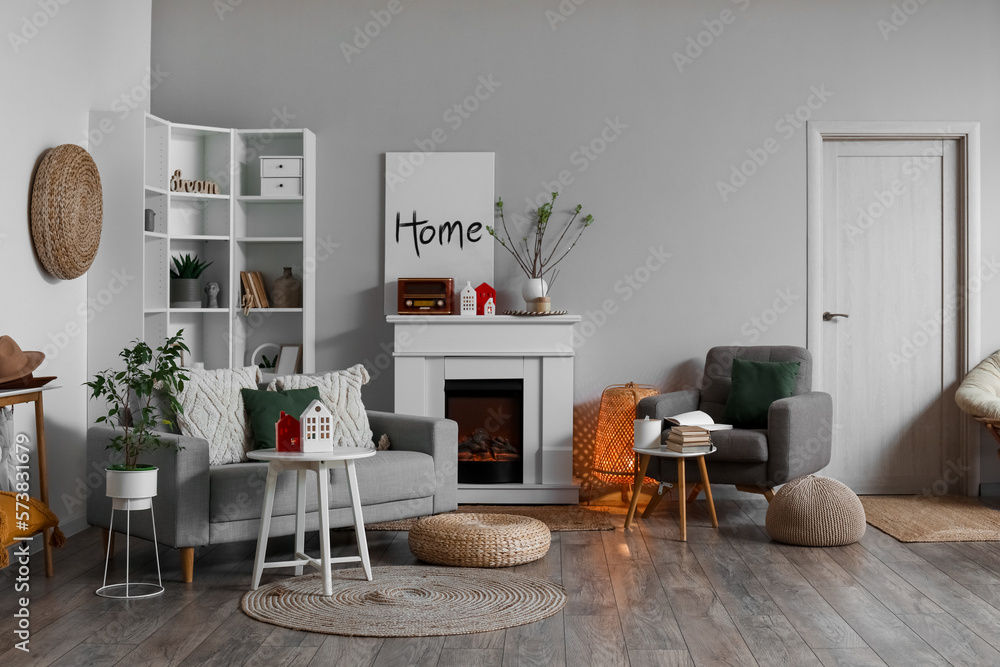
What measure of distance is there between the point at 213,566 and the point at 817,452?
9.50 ft

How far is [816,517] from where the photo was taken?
4.07 m

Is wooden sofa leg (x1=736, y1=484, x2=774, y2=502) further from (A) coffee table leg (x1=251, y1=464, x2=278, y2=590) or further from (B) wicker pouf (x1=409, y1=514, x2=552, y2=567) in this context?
(A) coffee table leg (x1=251, y1=464, x2=278, y2=590)

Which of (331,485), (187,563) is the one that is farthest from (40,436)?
(331,485)

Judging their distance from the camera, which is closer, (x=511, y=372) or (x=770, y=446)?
(x=770, y=446)

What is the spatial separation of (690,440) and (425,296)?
5.66 feet

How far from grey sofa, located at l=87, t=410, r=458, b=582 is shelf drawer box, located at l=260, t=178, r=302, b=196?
1.67 m

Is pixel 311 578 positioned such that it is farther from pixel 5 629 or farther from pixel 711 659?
pixel 711 659

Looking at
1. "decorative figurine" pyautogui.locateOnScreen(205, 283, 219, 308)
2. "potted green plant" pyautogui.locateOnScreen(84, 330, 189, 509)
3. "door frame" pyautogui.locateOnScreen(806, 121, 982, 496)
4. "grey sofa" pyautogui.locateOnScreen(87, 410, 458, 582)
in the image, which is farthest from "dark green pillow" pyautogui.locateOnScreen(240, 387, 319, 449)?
"door frame" pyautogui.locateOnScreen(806, 121, 982, 496)

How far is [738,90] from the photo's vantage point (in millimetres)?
5395

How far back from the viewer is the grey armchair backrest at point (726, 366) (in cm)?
503

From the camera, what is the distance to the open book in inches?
179

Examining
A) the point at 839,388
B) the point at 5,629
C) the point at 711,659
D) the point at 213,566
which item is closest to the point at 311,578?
the point at 213,566

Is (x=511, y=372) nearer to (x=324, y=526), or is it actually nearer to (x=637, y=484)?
(x=637, y=484)

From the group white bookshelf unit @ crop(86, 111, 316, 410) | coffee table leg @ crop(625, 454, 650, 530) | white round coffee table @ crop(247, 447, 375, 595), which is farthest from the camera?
white bookshelf unit @ crop(86, 111, 316, 410)
